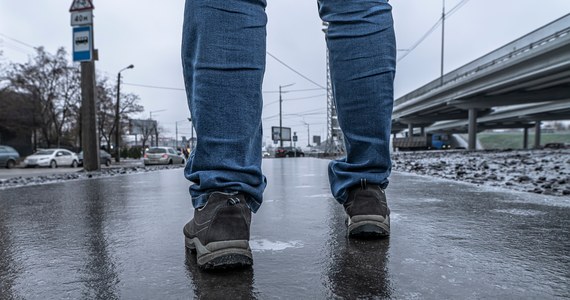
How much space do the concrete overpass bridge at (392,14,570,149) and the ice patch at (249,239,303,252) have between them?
2018 centimetres

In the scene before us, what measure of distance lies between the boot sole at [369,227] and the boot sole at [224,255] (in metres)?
0.42

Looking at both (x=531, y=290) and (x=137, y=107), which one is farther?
(x=137, y=107)

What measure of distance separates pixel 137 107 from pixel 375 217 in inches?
1586

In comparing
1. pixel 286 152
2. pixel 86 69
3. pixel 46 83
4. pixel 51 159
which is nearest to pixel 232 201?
pixel 86 69

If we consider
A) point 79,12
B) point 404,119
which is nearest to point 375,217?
point 79,12

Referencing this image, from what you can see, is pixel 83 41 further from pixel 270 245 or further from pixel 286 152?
pixel 286 152

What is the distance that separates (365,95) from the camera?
4.52 feet

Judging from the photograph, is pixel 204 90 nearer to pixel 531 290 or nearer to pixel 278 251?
pixel 278 251

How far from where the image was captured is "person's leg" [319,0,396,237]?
1.37 meters

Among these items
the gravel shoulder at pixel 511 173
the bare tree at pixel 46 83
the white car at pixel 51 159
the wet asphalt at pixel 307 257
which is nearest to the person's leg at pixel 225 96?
the wet asphalt at pixel 307 257

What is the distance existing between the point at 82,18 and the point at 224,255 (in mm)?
8027

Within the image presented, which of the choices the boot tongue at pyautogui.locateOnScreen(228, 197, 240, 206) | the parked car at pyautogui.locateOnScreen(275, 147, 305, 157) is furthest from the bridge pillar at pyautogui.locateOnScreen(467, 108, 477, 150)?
the boot tongue at pyautogui.locateOnScreen(228, 197, 240, 206)

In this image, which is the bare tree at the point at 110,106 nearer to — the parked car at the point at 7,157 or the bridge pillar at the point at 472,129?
the parked car at the point at 7,157

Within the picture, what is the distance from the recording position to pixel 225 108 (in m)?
1.07
